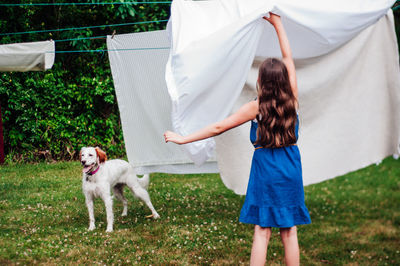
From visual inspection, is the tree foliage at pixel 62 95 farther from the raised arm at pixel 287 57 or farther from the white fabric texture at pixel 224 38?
the raised arm at pixel 287 57

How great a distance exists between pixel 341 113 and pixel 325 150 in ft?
1.35

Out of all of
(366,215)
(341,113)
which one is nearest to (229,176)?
(341,113)

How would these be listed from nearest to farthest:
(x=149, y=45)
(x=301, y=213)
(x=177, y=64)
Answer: (x=301, y=213) → (x=177, y=64) → (x=149, y=45)

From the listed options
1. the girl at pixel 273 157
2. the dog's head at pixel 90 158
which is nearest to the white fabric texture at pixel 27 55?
the dog's head at pixel 90 158

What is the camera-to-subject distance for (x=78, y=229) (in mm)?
4848

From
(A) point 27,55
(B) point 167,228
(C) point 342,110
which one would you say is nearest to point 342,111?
(C) point 342,110

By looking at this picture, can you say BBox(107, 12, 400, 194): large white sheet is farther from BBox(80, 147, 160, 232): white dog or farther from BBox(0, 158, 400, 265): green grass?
BBox(80, 147, 160, 232): white dog

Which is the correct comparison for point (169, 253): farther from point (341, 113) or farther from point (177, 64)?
point (341, 113)

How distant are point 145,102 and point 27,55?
1352 mm

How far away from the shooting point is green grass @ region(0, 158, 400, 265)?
4246 mm

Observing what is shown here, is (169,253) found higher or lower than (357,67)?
lower

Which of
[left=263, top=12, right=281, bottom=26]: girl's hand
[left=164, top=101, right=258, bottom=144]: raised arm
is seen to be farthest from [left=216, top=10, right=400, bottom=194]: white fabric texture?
[left=164, top=101, right=258, bottom=144]: raised arm

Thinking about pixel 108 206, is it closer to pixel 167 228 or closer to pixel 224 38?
pixel 167 228

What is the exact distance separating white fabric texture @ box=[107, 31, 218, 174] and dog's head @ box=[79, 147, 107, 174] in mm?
331
